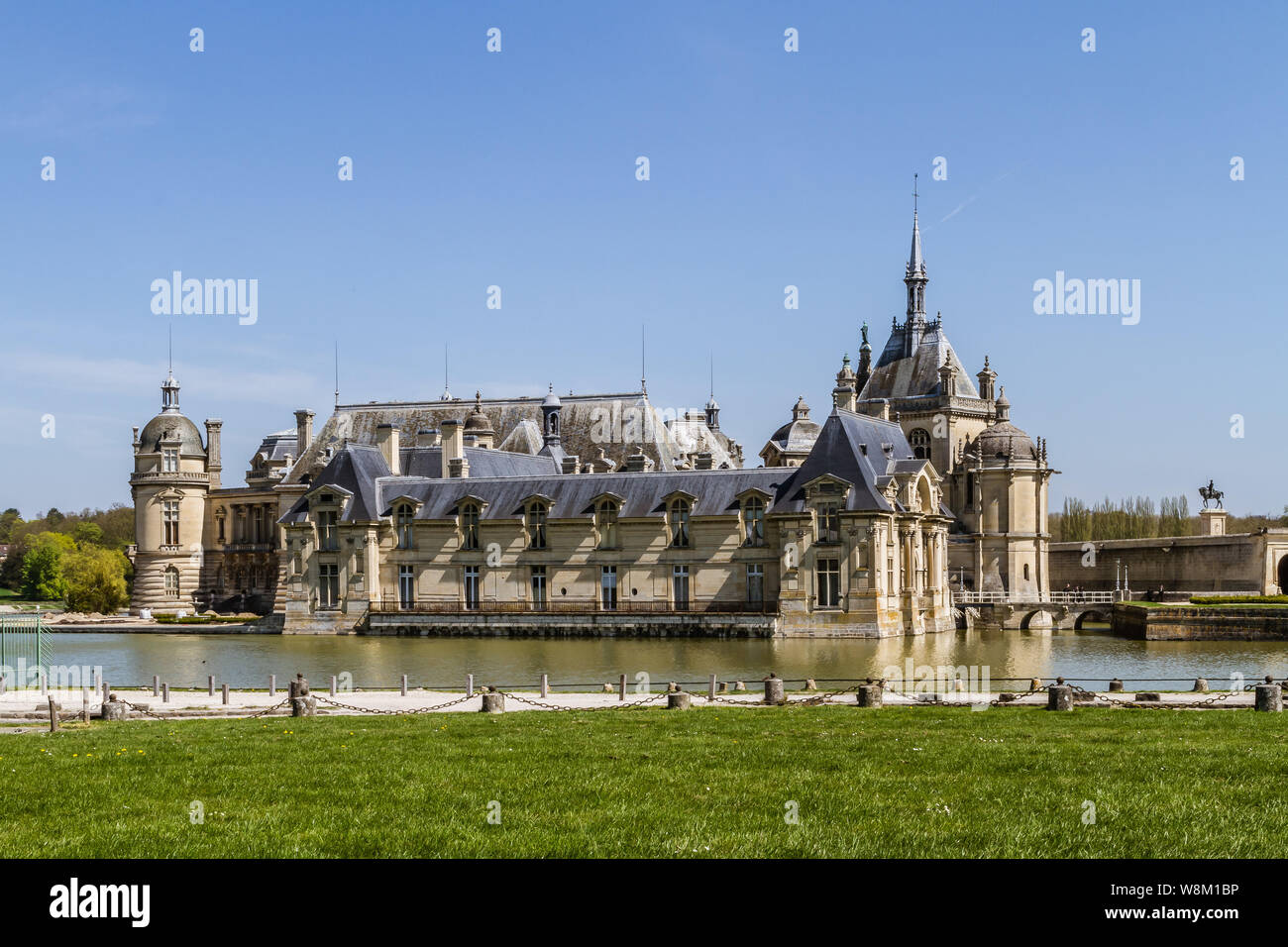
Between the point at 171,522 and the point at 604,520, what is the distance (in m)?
34.5

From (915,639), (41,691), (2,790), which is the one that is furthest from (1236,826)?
(915,639)

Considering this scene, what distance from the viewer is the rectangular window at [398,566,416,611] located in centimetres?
6606

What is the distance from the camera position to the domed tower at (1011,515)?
7725 centimetres

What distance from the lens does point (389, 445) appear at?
70750 mm

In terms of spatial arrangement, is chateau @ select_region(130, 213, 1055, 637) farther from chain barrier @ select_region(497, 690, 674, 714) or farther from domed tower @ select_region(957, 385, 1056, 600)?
chain barrier @ select_region(497, 690, 674, 714)

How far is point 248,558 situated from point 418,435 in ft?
44.3

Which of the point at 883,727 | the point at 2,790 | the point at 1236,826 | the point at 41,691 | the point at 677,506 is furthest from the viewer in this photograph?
the point at 677,506

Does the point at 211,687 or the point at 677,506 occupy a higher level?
the point at 677,506

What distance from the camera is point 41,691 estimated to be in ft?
108

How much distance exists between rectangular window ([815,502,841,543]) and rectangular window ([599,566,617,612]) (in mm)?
9846

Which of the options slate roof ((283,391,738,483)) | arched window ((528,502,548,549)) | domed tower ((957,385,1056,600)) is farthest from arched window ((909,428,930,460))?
arched window ((528,502,548,549))

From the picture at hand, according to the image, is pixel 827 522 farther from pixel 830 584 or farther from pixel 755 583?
pixel 755 583

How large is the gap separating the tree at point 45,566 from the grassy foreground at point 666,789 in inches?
3738
